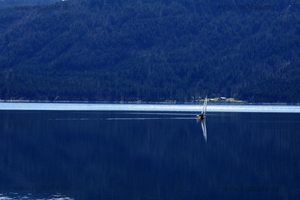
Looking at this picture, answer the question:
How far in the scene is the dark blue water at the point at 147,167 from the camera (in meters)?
36.0

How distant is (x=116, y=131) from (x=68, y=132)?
7.66 meters

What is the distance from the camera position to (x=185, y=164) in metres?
46.9

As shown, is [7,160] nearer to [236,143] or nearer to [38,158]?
[38,158]

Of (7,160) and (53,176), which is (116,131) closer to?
(7,160)

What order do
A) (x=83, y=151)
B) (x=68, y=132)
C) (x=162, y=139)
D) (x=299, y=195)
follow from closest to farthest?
(x=299, y=195), (x=83, y=151), (x=162, y=139), (x=68, y=132)

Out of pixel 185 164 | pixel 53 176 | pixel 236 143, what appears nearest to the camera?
pixel 53 176

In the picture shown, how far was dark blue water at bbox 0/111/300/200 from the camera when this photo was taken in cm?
3597

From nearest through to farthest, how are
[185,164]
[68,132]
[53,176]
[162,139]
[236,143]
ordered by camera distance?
[53,176] → [185,164] → [236,143] → [162,139] → [68,132]

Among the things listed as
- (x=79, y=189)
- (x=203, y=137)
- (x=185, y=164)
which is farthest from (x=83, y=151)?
(x=203, y=137)

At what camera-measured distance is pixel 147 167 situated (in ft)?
148

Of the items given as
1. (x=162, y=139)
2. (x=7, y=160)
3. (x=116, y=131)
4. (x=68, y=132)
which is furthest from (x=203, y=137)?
(x=7, y=160)

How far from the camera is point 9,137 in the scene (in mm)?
66062

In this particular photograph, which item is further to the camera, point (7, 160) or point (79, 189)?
point (7, 160)

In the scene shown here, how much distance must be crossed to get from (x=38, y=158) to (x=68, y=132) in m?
26.2
